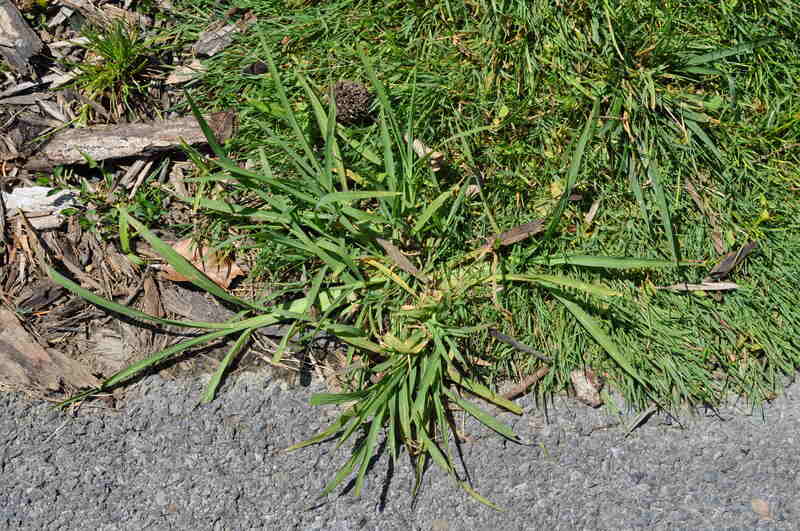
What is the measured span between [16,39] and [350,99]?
1.29m

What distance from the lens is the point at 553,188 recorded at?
2238 millimetres

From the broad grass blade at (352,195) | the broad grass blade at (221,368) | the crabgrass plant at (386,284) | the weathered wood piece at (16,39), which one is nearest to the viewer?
the broad grass blade at (352,195)

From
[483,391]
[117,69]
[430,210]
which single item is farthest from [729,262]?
[117,69]

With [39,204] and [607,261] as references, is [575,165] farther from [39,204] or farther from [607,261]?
→ [39,204]

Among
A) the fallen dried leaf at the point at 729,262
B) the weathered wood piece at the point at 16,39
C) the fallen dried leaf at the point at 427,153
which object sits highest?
the weathered wood piece at the point at 16,39

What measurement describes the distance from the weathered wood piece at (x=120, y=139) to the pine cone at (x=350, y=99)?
42 cm

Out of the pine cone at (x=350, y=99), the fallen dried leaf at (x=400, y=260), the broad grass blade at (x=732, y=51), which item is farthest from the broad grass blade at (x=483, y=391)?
the broad grass blade at (x=732, y=51)

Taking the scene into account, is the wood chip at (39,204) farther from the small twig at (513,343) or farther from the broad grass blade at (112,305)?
the small twig at (513,343)

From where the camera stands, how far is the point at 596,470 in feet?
7.34

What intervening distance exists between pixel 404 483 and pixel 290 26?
1711mm

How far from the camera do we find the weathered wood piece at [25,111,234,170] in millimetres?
2281

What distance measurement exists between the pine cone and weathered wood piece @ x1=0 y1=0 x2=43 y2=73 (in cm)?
117

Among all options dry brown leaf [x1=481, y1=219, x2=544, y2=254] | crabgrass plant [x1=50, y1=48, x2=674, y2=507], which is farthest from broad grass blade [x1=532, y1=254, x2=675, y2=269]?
dry brown leaf [x1=481, y1=219, x2=544, y2=254]

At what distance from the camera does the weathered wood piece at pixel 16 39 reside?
2.34 m
